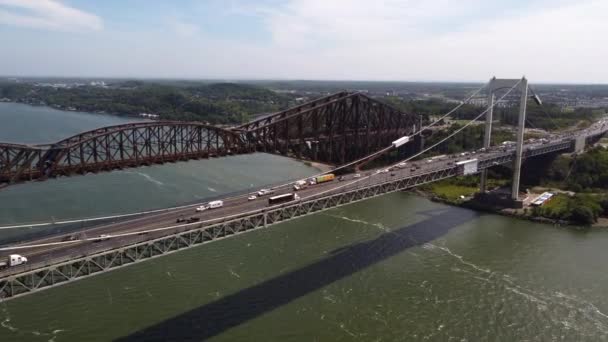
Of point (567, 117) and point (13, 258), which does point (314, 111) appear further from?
point (567, 117)

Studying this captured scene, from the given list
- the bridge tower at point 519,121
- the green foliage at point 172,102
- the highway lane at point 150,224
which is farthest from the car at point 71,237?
the green foliage at point 172,102

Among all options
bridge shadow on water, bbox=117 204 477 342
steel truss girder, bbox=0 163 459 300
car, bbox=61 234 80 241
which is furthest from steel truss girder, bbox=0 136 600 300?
bridge shadow on water, bbox=117 204 477 342

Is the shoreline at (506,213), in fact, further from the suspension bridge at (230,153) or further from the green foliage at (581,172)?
the green foliage at (581,172)

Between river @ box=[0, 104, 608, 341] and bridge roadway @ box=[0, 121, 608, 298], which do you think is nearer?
bridge roadway @ box=[0, 121, 608, 298]

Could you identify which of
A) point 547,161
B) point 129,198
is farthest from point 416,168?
point 129,198

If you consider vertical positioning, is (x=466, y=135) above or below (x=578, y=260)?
above

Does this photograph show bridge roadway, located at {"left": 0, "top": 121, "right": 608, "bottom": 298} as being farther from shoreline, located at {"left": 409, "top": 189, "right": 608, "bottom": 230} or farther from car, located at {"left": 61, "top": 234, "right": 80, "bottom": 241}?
shoreline, located at {"left": 409, "top": 189, "right": 608, "bottom": 230}
